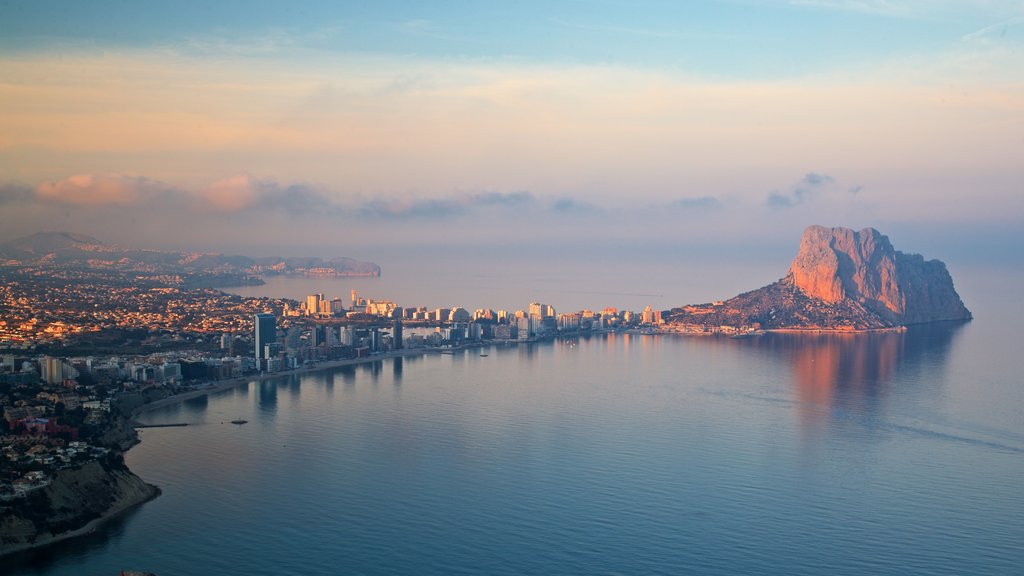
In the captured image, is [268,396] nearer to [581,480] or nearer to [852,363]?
[581,480]

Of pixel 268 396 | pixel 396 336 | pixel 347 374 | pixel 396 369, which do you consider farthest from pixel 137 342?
pixel 396 336

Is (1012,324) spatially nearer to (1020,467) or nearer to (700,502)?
(1020,467)

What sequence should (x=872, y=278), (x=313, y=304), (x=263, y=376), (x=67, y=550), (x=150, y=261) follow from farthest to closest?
1. (x=150, y=261)
2. (x=872, y=278)
3. (x=313, y=304)
4. (x=263, y=376)
5. (x=67, y=550)

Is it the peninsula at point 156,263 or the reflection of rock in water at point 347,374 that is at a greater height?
the peninsula at point 156,263

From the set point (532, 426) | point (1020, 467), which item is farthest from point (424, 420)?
point (1020, 467)

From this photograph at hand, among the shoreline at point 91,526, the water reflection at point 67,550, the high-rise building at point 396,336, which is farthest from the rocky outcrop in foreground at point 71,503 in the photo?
the high-rise building at point 396,336

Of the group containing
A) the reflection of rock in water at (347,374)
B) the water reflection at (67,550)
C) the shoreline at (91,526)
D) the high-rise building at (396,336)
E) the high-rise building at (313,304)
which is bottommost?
the water reflection at (67,550)

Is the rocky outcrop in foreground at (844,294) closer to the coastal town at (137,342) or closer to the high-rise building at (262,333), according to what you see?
the coastal town at (137,342)
